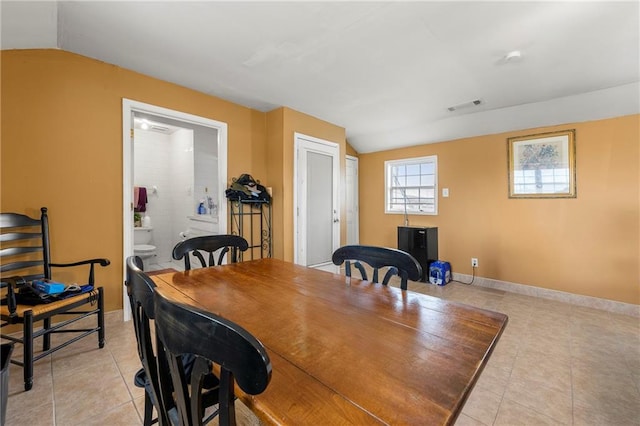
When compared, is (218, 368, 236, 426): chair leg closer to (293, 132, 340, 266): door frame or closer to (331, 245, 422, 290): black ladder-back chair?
(331, 245, 422, 290): black ladder-back chair

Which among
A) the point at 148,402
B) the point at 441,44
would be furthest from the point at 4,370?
the point at 441,44

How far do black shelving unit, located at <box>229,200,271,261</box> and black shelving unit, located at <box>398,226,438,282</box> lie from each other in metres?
2.10

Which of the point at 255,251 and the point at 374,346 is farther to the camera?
A: the point at 255,251

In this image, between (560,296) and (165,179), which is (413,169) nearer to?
(560,296)

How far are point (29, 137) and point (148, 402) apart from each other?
2.37m

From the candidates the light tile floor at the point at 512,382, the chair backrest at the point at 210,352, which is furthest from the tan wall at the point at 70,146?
the chair backrest at the point at 210,352

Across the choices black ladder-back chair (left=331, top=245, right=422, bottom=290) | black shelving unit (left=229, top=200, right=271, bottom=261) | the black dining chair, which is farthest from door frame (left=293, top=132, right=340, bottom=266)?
the black dining chair

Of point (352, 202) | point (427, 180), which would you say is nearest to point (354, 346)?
point (427, 180)

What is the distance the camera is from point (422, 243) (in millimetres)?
4109

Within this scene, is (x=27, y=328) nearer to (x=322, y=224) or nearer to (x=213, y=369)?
(x=213, y=369)

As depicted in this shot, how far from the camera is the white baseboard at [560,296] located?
2.97 meters

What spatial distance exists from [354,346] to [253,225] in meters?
3.04

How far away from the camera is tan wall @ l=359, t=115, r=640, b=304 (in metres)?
2.98

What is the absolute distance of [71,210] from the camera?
7.73 feet
